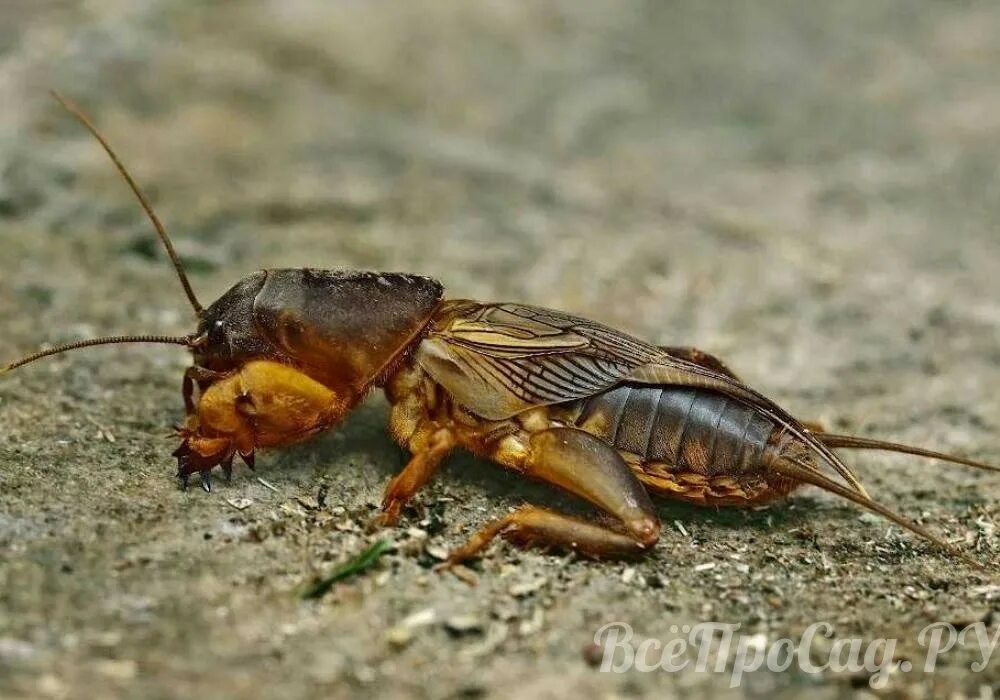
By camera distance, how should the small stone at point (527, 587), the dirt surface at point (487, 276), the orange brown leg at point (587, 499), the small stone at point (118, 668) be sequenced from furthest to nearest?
the orange brown leg at point (587, 499), the small stone at point (527, 587), the dirt surface at point (487, 276), the small stone at point (118, 668)

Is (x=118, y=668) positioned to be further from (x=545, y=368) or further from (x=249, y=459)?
(x=545, y=368)

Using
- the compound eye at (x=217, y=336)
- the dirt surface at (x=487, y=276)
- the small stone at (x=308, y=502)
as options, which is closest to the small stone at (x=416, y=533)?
the dirt surface at (x=487, y=276)

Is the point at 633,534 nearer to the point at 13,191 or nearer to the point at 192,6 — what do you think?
the point at 13,191

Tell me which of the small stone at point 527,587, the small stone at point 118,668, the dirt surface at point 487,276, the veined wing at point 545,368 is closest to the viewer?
the small stone at point 118,668

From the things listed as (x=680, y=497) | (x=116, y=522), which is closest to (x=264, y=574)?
(x=116, y=522)

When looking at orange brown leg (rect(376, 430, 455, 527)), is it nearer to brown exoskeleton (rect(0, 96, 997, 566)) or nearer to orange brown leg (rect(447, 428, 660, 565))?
brown exoskeleton (rect(0, 96, 997, 566))

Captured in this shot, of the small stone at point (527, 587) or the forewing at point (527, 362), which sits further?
the forewing at point (527, 362)

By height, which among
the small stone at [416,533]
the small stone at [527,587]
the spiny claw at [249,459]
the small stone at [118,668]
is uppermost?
the spiny claw at [249,459]

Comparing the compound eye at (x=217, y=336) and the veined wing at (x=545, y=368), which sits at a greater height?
the veined wing at (x=545, y=368)

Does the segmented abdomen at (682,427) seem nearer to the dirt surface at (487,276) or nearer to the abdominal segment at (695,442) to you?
the abdominal segment at (695,442)
